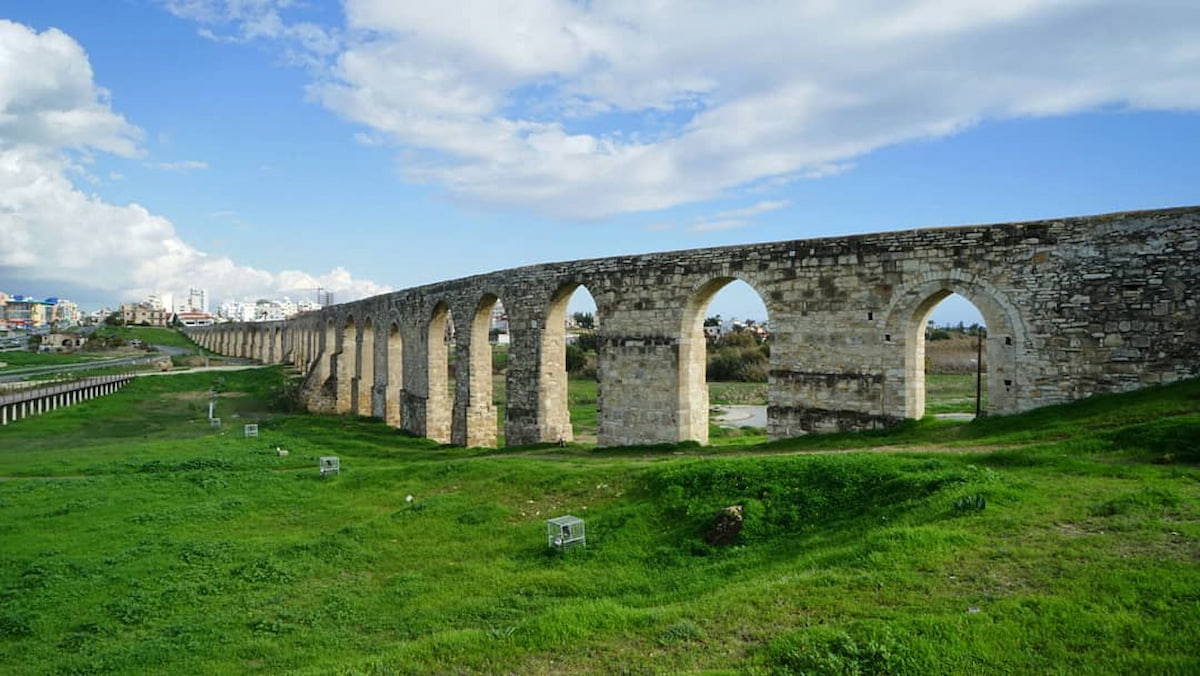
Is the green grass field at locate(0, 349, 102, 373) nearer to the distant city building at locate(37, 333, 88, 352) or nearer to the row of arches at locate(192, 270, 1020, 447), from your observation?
the distant city building at locate(37, 333, 88, 352)

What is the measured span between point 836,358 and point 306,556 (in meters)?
9.59

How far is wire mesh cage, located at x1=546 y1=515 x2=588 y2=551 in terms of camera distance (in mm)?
8023

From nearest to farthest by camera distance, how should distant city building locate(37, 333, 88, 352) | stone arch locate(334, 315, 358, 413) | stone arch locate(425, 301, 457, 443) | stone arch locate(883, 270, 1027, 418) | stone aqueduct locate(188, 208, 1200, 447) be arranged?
stone aqueduct locate(188, 208, 1200, 447) → stone arch locate(883, 270, 1027, 418) → stone arch locate(425, 301, 457, 443) → stone arch locate(334, 315, 358, 413) → distant city building locate(37, 333, 88, 352)

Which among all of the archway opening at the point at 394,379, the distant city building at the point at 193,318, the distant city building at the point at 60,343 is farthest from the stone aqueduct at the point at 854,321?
the distant city building at the point at 193,318

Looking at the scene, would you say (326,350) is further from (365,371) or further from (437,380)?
(437,380)

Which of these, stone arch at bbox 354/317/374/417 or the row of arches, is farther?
stone arch at bbox 354/317/374/417

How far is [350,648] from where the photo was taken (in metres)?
6.15

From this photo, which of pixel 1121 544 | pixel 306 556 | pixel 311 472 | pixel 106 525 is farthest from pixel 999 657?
pixel 311 472

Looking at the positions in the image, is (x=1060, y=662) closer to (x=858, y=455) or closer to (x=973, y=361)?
(x=858, y=455)

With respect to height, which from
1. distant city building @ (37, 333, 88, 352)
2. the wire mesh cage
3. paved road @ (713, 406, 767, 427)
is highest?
distant city building @ (37, 333, 88, 352)

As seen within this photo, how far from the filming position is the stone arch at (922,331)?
11.1 metres

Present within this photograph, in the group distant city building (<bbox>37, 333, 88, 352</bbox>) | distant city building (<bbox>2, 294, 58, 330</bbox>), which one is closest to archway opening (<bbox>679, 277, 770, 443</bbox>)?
distant city building (<bbox>37, 333, 88, 352</bbox>)

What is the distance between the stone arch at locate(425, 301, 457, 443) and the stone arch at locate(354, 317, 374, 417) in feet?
25.9

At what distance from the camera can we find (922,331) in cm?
1242
